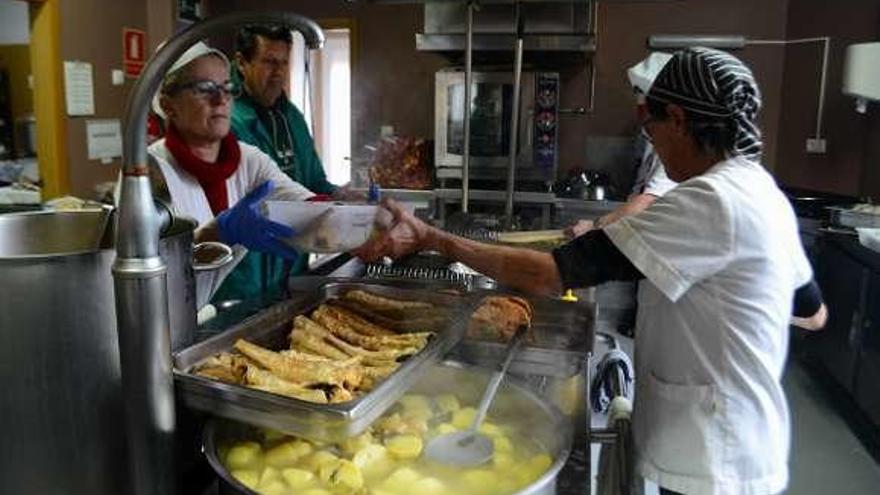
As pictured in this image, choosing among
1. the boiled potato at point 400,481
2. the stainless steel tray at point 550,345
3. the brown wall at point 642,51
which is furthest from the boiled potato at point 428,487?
the brown wall at point 642,51

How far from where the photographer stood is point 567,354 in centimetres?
130

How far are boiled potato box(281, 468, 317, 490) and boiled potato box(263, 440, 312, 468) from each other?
2 centimetres

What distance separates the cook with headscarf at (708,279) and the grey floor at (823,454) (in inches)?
38.7

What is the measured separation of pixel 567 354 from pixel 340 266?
87cm

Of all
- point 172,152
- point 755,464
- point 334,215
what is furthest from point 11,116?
point 755,464

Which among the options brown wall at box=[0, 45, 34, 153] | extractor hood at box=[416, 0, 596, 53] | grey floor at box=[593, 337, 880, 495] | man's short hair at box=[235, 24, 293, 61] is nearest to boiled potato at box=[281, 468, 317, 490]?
grey floor at box=[593, 337, 880, 495]

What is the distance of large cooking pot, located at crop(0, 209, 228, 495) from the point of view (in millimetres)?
764

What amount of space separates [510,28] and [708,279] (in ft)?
10.3

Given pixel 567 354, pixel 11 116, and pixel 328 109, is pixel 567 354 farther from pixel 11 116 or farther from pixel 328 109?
pixel 328 109

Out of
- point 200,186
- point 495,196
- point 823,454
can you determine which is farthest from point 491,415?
point 495,196

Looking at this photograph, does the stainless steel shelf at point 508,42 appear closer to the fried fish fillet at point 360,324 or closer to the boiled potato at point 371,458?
the fried fish fillet at point 360,324

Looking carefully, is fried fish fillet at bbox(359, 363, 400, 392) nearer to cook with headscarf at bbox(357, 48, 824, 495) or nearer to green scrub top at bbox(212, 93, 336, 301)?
cook with headscarf at bbox(357, 48, 824, 495)

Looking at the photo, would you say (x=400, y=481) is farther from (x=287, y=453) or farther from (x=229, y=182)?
(x=229, y=182)

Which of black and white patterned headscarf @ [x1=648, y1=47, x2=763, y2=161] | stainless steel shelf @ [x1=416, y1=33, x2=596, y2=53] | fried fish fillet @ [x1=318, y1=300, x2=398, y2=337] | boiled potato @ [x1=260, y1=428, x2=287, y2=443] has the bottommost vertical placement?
boiled potato @ [x1=260, y1=428, x2=287, y2=443]
